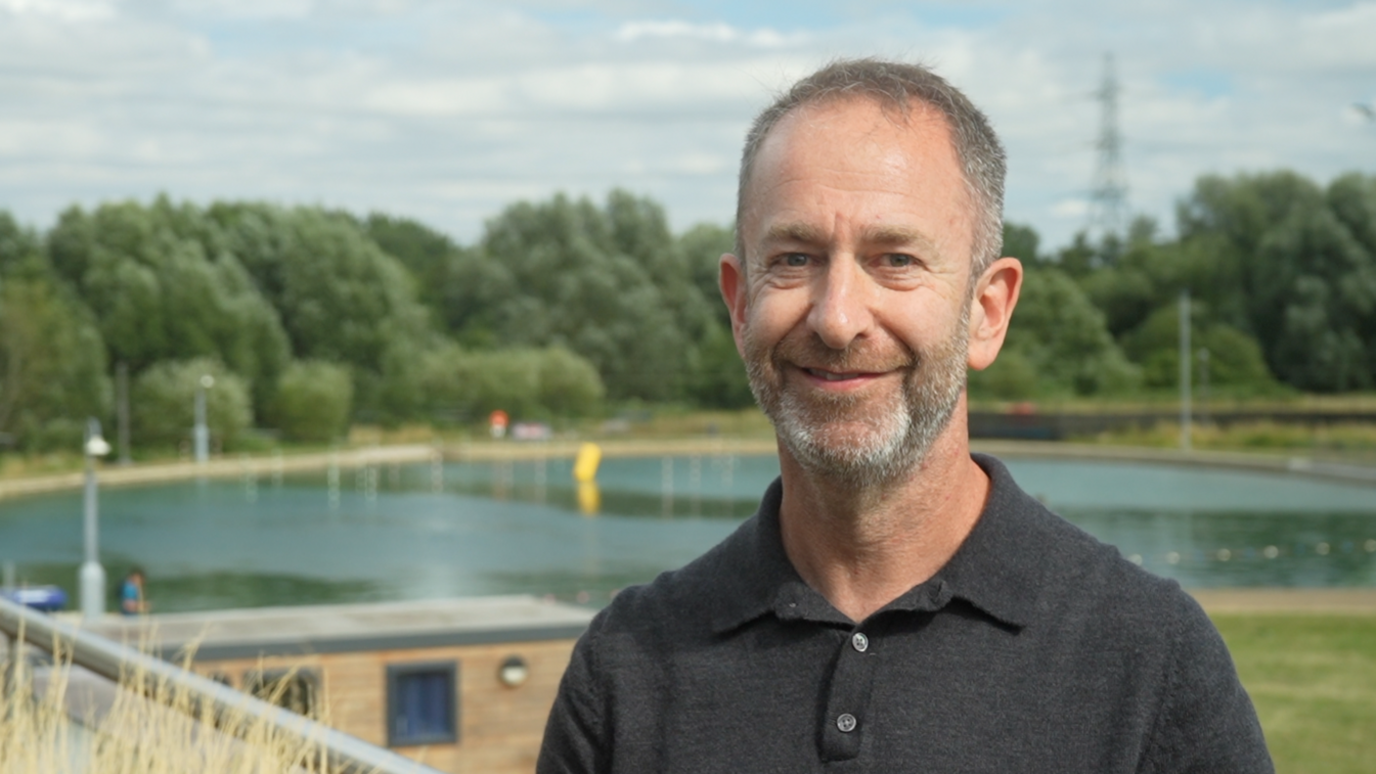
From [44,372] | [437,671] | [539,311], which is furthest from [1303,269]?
[437,671]

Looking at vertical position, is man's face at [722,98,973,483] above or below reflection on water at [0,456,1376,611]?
above

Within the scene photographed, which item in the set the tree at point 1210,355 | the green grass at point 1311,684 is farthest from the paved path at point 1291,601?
the tree at point 1210,355

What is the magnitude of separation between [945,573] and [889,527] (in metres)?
0.07

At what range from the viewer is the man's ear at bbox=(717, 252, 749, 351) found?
1546 millimetres

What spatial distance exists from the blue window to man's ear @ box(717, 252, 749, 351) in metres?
10.4

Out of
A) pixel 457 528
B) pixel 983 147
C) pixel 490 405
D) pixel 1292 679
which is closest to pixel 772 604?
pixel 983 147

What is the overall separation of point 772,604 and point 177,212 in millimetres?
64579

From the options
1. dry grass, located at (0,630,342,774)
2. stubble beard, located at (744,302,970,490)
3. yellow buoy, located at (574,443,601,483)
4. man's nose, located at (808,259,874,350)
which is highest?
man's nose, located at (808,259,874,350)

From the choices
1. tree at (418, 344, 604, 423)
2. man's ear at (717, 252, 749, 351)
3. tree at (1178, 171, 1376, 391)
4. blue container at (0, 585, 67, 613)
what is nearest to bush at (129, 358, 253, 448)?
tree at (418, 344, 604, 423)

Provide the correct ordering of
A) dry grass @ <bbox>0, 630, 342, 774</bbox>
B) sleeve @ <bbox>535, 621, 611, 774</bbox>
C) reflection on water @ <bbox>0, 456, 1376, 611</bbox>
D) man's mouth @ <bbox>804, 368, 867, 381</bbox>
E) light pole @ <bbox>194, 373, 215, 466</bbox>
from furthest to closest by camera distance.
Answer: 1. light pole @ <bbox>194, 373, 215, 466</bbox>
2. reflection on water @ <bbox>0, 456, 1376, 611</bbox>
3. dry grass @ <bbox>0, 630, 342, 774</bbox>
4. sleeve @ <bbox>535, 621, 611, 774</bbox>
5. man's mouth @ <bbox>804, 368, 867, 381</bbox>

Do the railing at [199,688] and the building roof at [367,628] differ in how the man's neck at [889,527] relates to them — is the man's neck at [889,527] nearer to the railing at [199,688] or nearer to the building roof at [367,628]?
the railing at [199,688]

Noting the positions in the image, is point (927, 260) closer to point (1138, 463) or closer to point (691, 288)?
point (1138, 463)

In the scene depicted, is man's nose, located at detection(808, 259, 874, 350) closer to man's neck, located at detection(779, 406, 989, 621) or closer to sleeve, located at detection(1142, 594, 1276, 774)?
man's neck, located at detection(779, 406, 989, 621)

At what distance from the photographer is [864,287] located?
140cm
